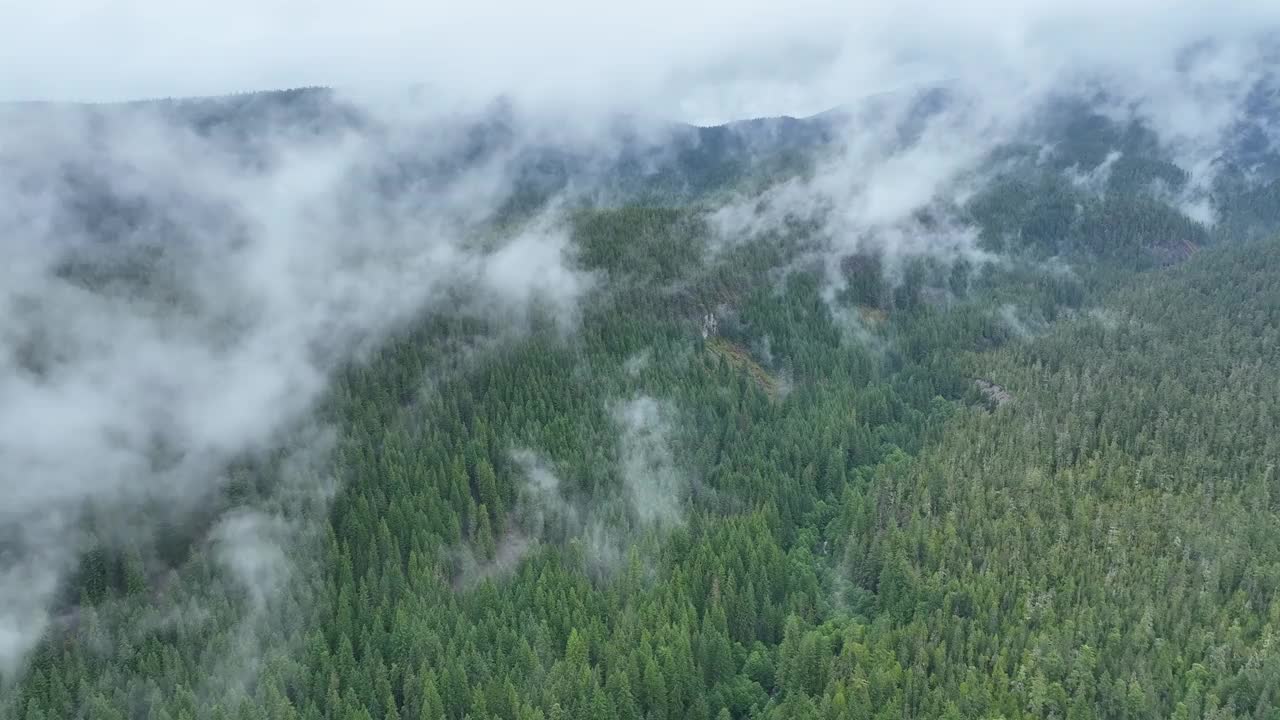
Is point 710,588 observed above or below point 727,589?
below

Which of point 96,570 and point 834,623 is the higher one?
point 96,570

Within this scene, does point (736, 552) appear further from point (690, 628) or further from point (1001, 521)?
point (1001, 521)

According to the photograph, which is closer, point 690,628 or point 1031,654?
point 1031,654

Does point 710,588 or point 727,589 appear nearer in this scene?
point 727,589

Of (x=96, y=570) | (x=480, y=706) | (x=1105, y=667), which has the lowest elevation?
(x=1105, y=667)

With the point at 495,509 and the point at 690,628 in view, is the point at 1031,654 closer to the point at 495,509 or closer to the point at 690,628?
the point at 690,628

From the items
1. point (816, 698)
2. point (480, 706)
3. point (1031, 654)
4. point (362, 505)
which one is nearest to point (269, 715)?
point (480, 706)

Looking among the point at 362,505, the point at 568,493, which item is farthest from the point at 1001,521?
the point at 362,505

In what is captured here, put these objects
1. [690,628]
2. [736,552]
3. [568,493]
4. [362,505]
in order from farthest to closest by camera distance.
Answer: [568,493] < [362,505] < [736,552] < [690,628]

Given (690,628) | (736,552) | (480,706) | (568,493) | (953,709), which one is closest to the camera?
(953,709)
